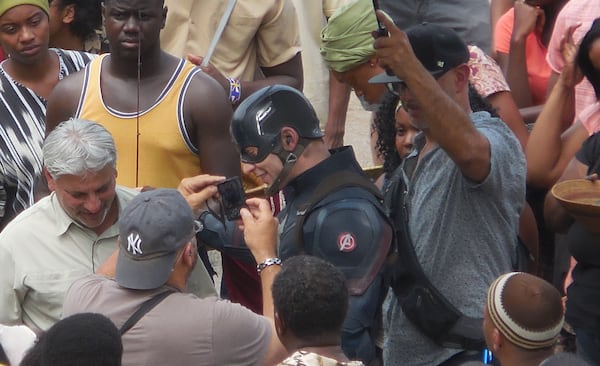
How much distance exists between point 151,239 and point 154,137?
113 cm

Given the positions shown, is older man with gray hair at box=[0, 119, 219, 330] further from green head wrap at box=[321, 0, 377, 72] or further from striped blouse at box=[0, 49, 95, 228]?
green head wrap at box=[321, 0, 377, 72]

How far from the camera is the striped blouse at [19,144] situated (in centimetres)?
555

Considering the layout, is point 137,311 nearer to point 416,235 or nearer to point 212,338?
point 212,338

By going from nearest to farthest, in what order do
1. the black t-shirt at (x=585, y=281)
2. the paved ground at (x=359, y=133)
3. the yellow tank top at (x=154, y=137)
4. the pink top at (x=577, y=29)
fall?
the black t-shirt at (x=585, y=281) < the yellow tank top at (x=154, y=137) < the pink top at (x=577, y=29) < the paved ground at (x=359, y=133)

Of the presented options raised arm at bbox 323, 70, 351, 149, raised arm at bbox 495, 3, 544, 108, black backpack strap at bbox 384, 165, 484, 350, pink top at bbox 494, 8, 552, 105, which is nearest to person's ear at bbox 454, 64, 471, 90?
black backpack strap at bbox 384, 165, 484, 350

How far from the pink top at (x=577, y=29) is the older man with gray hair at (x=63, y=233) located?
6.14ft

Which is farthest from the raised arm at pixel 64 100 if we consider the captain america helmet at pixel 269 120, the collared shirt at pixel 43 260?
the captain america helmet at pixel 269 120

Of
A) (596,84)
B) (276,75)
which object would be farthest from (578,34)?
(276,75)

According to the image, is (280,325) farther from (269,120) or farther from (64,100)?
(64,100)

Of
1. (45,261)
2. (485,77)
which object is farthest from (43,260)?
(485,77)

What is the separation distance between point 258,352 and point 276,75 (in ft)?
8.98

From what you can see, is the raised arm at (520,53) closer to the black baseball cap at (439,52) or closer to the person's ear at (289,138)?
the black baseball cap at (439,52)

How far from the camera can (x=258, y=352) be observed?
401cm

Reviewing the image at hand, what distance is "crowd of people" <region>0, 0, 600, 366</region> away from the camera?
→ 3.90 m
